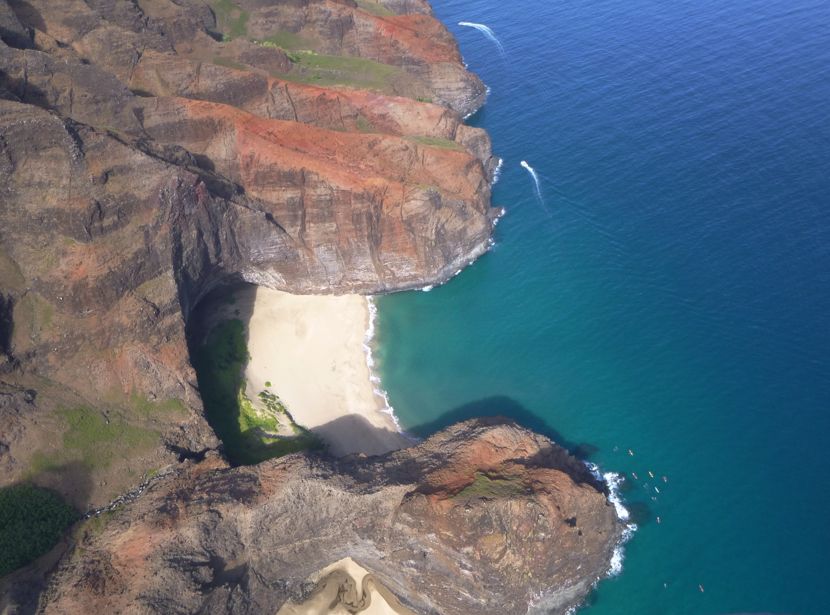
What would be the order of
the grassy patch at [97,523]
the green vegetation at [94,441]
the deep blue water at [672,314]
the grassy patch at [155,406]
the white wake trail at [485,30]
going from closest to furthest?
the grassy patch at [97,523] → the green vegetation at [94,441] → the deep blue water at [672,314] → the grassy patch at [155,406] → the white wake trail at [485,30]

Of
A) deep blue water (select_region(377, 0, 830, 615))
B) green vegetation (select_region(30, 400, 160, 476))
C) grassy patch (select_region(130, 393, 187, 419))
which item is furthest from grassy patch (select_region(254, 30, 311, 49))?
green vegetation (select_region(30, 400, 160, 476))

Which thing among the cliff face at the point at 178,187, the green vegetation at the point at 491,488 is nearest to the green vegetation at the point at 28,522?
the cliff face at the point at 178,187

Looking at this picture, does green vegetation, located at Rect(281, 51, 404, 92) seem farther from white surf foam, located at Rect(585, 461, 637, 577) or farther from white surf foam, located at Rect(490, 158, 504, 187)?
white surf foam, located at Rect(585, 461, 637, 577)

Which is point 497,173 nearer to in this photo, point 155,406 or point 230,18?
point 230,18

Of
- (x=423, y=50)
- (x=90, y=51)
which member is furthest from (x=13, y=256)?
(x=423, y=50)

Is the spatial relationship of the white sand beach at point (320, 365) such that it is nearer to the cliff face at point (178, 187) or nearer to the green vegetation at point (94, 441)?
the cliff face at point (178, 187)

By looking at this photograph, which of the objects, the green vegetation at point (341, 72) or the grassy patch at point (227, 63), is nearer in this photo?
the grassy patch at point (227, 63)
